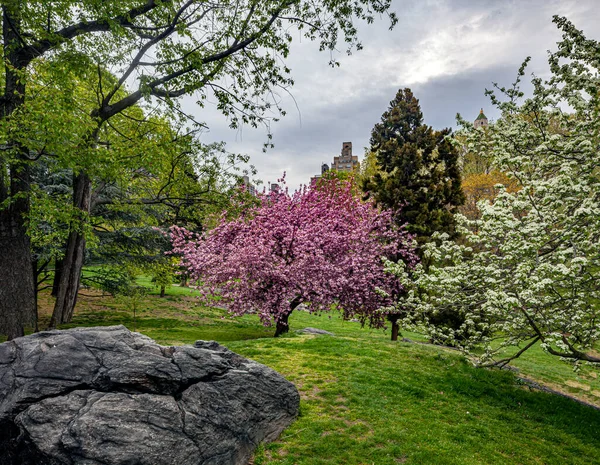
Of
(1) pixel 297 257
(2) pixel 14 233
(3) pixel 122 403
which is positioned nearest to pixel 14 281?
(2) pixel 14 233

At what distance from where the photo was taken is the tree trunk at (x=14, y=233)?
10.6 meters

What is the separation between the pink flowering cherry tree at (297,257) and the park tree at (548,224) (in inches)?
245

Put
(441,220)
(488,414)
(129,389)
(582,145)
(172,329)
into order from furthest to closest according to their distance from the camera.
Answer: (172,329), (441,220), (488,414), (582,145), (129,389)

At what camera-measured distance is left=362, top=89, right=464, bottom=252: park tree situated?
18562 mm

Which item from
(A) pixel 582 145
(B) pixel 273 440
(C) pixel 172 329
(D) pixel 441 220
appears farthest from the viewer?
(C) pixel 172 329

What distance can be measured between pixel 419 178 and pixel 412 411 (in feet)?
44.4

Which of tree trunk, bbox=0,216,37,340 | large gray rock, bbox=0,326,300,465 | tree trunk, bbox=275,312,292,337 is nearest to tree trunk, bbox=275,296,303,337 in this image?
tree trunk, bbox=275,312,292,337

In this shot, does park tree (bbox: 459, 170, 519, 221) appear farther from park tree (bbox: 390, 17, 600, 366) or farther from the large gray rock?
the large gray rock

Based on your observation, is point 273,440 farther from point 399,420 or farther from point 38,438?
point 38,438

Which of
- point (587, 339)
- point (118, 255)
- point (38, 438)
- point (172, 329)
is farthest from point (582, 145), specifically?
point (118, 255)

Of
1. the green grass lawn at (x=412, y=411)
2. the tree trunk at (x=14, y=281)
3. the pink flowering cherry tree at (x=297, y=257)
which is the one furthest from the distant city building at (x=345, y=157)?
the tree trunk at (x=14, y=281)

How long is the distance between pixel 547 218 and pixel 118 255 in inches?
869

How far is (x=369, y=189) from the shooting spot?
2038cm

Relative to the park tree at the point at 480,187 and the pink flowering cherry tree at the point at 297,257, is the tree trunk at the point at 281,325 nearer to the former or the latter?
the pink flowering cherry tree at the point at 297,257
